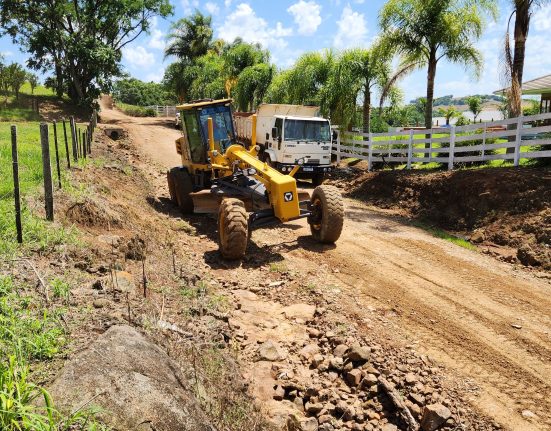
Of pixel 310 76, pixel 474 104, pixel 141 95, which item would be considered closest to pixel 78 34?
pixel 310 76

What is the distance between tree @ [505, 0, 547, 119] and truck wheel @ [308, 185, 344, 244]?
6688 mm

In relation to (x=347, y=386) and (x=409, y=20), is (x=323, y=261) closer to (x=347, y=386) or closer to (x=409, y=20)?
(x=347, y=386)

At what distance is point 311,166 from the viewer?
53.1 feet

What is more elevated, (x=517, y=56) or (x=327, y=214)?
(x=517, y=56)

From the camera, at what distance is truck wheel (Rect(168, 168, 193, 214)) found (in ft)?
36.9

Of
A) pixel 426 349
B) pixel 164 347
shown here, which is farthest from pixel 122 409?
pixel 426 349

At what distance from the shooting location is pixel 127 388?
293 centimetres

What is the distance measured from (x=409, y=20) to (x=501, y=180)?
7287mm

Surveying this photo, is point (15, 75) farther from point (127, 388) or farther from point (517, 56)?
point (127, 388)

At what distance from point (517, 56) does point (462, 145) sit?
3.10m

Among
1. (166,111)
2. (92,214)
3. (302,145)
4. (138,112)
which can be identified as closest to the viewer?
(92,214)

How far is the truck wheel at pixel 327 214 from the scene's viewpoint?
862 centimetres

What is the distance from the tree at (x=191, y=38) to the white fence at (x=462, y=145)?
29.3m

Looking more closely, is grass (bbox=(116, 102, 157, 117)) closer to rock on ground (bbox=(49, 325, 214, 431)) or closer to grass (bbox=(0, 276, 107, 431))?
grass (bbox=(0, 276, 107, 431))
